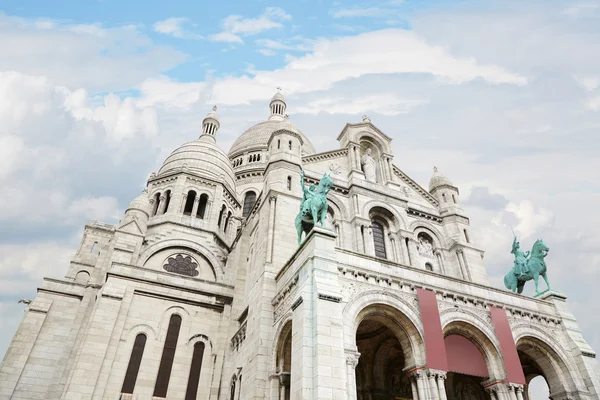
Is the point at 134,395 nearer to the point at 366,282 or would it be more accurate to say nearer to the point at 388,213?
the point at 366,282

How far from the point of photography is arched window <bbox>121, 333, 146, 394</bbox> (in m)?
21.5

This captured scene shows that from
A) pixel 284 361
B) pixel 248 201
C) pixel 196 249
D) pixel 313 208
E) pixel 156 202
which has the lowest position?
pixel 284 361

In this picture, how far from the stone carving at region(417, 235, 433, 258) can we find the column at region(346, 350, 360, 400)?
14.7 m

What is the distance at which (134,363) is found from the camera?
879 inches

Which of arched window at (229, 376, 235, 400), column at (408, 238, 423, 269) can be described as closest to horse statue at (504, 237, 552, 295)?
column at (408, 238, 423, 269)

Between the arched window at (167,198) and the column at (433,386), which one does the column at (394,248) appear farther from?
the arched window at (167,198)

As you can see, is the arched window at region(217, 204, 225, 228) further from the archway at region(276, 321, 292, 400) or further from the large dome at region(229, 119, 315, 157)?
the archway at region(276, 321, 292, 400)

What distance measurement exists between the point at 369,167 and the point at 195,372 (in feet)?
55.4

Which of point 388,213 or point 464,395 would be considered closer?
point 464,395

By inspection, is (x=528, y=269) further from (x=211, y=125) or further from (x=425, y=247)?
(x=211, y=125)

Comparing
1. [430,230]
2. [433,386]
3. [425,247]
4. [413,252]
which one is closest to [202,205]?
[413,252]

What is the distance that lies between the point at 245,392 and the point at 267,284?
14.9ft

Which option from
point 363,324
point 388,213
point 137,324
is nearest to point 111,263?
point 137,324

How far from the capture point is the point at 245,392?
17656mm
